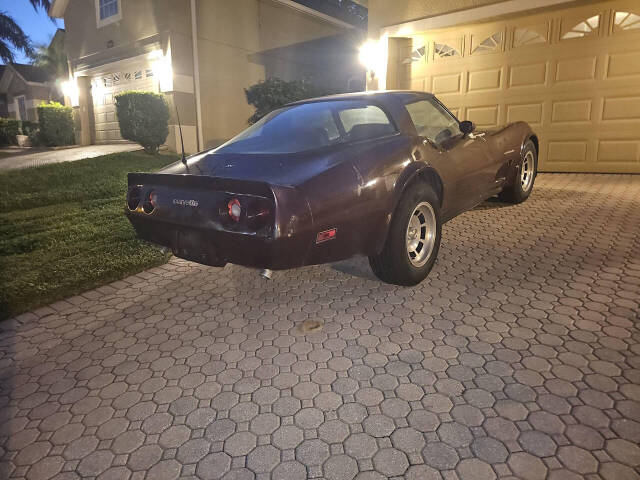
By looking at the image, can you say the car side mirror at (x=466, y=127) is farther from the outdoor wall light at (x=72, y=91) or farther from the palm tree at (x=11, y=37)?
the palm tree at (x=11, y=37)

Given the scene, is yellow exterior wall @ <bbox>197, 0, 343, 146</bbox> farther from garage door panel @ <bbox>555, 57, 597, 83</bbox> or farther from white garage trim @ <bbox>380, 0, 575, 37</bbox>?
garage door panel @ <bbox>555, 57, 597, 83</bbox>

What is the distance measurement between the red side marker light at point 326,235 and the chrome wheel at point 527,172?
416cm

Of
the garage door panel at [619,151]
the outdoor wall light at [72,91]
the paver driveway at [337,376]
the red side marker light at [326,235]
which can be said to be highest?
the outdoor wall light at [72,91]

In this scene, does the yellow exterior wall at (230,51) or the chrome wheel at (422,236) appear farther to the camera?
the yellow exterior wall at (230,51)

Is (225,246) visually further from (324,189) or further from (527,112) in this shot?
(527,112)

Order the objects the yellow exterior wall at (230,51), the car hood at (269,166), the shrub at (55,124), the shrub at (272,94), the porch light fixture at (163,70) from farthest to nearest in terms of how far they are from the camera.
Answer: the shrub at (55,124), the yellow exterior wall at (230,51), the porch light fixture at (163,70), the shrub at (272,94), the car hood at (269,166)

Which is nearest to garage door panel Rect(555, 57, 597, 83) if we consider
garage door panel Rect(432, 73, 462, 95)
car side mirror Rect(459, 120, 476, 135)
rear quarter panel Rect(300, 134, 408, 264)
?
garage door panel Rect(432, 73, 462, 95)

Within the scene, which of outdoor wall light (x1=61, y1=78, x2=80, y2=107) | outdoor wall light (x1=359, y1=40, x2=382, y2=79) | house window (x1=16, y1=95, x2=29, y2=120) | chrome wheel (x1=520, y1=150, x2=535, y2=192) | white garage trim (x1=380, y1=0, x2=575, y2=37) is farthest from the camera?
house window (x1=16, y1=95, x2=29, y2=120)

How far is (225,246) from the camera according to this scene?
2.69m

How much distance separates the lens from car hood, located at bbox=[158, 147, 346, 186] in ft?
8.64

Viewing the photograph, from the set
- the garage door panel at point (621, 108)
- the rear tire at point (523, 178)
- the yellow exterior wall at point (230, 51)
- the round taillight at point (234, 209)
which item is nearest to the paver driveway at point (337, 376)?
the round taillight at point (234, 209)

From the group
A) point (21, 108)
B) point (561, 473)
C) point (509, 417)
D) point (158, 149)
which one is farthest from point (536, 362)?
point (21, 108)

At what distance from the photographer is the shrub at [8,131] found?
17.7 meters

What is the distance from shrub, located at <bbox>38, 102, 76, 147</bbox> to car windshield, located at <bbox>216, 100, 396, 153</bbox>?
14966mm
